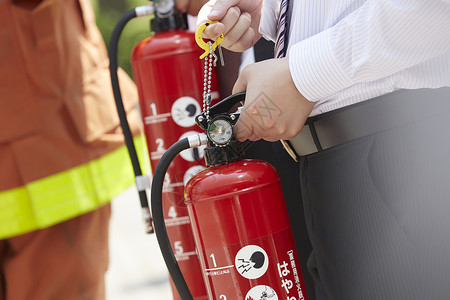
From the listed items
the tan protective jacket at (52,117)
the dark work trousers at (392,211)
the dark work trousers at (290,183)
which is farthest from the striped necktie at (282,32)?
the tan protective jacket at (52,117)

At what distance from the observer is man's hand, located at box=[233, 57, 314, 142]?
3.47 feet

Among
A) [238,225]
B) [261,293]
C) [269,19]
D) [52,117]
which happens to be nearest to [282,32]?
[269,19]

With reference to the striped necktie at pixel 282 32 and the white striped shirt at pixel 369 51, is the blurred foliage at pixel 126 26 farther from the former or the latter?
the white striped shirt at pixel 369 51

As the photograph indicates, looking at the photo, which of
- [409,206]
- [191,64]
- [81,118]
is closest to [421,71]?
[409,206]

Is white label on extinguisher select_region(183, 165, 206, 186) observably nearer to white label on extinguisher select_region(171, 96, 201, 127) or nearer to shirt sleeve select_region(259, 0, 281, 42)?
white label on extinguisher select_region(171, 96, 201, 127)

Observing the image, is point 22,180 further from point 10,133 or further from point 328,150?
point 328,150

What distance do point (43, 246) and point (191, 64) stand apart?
791 mm

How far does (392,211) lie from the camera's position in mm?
1016

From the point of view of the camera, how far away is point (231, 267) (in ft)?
3.72

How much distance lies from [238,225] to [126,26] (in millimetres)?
5992

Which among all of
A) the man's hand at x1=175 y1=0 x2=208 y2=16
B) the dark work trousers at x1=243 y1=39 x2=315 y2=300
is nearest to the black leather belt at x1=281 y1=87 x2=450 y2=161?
the dark work trousers at x1=243 y1=39 x2=315 y2=300

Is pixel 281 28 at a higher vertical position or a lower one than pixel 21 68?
higher

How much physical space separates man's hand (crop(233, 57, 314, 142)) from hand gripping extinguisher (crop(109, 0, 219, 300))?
553mm

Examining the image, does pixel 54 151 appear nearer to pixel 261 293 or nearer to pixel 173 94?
pixel 173 94
